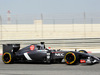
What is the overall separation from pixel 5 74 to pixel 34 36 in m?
16.4

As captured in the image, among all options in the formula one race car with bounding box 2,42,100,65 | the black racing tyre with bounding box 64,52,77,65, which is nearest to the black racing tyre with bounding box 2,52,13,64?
the formula one race car with bounding box 2,42,100,65

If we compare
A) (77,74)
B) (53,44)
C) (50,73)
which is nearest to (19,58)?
(50,73)

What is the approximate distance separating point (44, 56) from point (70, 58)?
1.28 metres

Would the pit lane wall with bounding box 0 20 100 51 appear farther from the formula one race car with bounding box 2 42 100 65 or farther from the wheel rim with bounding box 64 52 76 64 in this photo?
the wheel rim with bounding box 64 52 76 64

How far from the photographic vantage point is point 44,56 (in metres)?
10.9

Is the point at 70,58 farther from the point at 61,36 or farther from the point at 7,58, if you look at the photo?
the point at 61,36

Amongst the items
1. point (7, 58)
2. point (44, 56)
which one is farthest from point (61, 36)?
point (44, 56)

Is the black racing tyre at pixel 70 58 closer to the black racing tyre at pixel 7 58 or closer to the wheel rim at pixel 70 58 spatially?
the wheel rim at pixel 70 58

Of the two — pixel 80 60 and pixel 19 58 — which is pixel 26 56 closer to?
pixel 19 58

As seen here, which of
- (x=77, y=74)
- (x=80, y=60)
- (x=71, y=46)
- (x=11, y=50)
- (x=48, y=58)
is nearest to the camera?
(x=77, y=74)

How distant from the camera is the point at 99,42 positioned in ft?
62.9

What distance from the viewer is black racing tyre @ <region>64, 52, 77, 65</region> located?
10.1 m

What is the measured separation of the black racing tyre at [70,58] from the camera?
10.1m

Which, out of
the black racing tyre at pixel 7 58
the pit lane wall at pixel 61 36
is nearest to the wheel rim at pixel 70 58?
the black racing tyre at pixel 7 58
